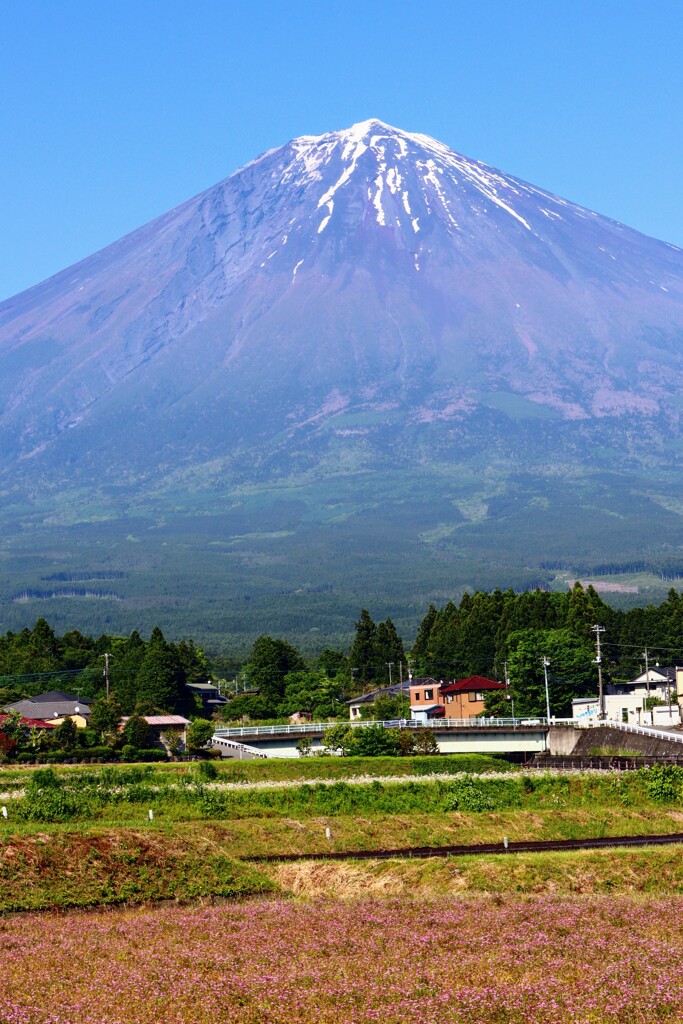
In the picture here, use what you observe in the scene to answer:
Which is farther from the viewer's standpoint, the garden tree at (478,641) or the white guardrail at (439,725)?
the garden tree at (478,641)

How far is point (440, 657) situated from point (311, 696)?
1297 cm

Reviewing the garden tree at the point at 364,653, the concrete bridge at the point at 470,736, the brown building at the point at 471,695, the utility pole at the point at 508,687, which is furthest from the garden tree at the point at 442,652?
the concrete bridge at the point at 470,736

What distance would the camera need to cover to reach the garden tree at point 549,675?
10338cm

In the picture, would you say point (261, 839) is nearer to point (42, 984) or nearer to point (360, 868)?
point (360, 868)

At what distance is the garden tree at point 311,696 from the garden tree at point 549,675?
45.9 feet

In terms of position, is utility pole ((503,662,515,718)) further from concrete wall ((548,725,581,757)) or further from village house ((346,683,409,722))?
concrete wall ((548,725,581,757))

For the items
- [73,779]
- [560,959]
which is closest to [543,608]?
[73,779]

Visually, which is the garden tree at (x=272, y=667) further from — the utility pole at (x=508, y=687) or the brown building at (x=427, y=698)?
the utility pole at (x=508, y=687)

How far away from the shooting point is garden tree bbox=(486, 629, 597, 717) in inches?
4070

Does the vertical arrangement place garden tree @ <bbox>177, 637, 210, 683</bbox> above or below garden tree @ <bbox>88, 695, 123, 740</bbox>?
above

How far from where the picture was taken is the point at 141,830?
46.2 meters

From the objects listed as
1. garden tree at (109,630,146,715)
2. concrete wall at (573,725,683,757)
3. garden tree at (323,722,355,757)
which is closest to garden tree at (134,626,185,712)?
garden tree at (109,630,146,715)

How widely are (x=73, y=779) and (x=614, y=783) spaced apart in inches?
887

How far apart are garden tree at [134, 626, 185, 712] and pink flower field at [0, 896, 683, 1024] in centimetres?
8059
